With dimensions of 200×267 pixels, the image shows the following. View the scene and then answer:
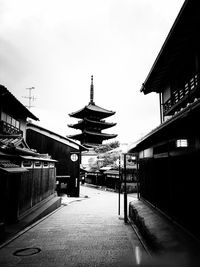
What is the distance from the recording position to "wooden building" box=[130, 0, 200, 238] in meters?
6.23

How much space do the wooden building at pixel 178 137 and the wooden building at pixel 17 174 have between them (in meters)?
6.56

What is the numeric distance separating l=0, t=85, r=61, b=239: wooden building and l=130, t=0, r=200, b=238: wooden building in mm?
6561

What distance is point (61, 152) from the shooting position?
28641 millimetres

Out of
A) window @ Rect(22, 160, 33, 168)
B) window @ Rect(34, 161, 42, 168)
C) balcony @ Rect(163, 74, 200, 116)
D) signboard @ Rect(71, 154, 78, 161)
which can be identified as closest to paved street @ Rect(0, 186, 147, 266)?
window @ Rect(22, 160, 33, 168)

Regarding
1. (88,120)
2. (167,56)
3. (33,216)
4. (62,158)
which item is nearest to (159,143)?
(167,56)

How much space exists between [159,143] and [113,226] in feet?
17.9

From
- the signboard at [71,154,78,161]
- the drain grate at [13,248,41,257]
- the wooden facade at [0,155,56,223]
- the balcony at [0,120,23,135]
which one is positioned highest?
the balcony at [0,120,23,135]

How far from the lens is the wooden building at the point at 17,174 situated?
10012mm

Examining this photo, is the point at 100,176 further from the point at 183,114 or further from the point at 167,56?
the point at 183,114

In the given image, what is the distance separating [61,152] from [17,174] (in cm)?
1715

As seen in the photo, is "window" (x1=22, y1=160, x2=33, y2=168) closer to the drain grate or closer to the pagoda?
the drain grate

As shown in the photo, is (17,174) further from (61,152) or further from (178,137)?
(61,152)

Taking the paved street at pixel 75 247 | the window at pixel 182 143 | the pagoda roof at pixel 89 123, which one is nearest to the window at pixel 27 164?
the paved street at pixel 75 247

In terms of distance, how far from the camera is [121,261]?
6766 mm
